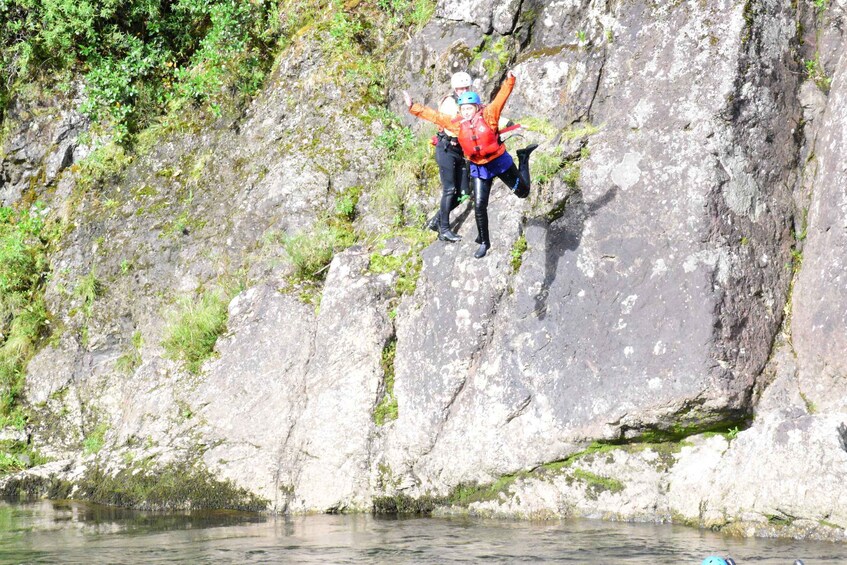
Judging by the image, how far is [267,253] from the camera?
13.4 m

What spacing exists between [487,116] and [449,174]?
43.7 inches

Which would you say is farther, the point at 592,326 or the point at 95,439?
the point at 95,439

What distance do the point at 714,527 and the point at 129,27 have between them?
41.1 ft

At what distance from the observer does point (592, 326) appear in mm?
10680

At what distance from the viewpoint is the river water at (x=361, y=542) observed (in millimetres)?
8305

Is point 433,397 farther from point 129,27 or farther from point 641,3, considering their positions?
point 129,27

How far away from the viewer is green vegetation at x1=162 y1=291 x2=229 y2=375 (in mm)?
12680

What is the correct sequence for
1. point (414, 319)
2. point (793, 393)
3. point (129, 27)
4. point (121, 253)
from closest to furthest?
point (793, 393), point (414, 319), point (121, 253), point (129, 27)

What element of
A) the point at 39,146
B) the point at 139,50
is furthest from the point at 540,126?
the point at 39,146

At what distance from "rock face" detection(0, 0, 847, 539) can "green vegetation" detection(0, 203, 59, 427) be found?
1.22 m

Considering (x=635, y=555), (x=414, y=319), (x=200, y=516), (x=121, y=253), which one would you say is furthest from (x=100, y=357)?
(x=635, y=555)

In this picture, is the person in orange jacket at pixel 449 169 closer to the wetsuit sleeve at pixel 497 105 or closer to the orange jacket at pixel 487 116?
the orange jacket at pixel 487 116

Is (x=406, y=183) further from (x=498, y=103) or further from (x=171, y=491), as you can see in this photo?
(x=171, y=491)

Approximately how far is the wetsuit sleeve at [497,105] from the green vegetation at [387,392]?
2972mm
